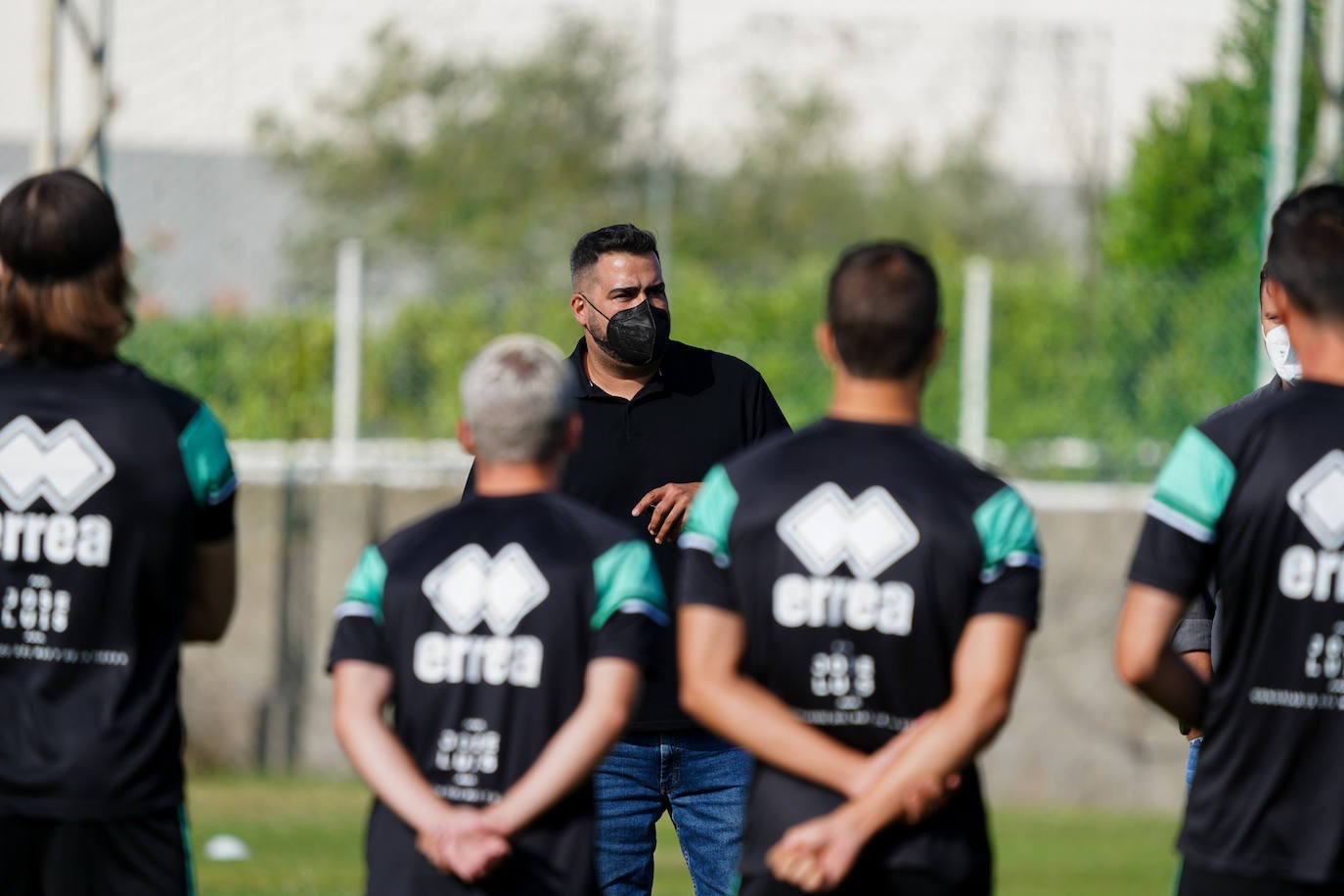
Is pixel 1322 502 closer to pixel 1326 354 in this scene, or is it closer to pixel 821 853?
pixel 1326 354

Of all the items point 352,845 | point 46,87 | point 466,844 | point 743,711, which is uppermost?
point 46,87

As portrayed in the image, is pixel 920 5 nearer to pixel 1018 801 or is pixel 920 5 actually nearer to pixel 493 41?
pixel 493 41

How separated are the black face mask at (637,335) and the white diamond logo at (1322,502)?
7.10 ft

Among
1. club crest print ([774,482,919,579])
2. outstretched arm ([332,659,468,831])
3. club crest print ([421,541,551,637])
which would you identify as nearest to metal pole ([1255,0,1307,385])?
club crest print ([774,482,919,579])

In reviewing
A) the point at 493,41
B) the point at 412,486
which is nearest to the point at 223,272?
the point at 493,41

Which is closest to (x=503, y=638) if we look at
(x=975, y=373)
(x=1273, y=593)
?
(x=1273, y=593)

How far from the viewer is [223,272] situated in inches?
819

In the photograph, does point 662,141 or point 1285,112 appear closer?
point 1285,112

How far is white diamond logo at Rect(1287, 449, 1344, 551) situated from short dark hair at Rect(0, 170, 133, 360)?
2332 mm

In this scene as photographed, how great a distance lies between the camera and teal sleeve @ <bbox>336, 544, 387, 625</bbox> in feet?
12.7

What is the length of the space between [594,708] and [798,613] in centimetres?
42

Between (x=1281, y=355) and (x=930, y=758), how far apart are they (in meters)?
1.91

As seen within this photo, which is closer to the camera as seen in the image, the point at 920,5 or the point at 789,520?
the point at 789,520

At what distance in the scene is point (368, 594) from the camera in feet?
12.7
